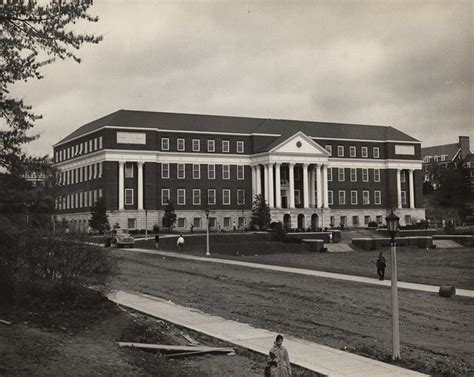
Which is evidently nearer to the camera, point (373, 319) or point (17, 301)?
point (17, 301)

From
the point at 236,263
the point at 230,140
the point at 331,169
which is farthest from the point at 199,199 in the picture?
the point at 236,263

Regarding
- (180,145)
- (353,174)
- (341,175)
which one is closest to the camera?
(180,145)

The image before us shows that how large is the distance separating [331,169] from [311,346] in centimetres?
9185

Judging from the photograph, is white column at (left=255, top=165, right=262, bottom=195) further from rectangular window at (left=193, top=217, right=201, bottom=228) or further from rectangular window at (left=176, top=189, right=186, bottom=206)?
rectangular window at (left=176, top=189, right=186, bottom=206)

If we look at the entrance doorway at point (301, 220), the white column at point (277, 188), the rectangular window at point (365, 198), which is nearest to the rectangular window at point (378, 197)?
the rectangular window at point (365, 198)

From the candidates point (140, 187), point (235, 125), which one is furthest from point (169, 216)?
point (235, 125)

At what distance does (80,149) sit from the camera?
96812 mm

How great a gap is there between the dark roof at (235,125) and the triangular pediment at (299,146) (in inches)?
147

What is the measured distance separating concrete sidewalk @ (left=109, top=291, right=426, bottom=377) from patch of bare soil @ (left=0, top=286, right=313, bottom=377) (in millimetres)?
523

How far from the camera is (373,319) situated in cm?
2212

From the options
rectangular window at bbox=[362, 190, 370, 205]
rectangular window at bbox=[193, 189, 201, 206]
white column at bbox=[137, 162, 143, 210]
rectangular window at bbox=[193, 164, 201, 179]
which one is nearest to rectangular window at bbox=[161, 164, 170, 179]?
white column at bbox=[137, 162, 143, 210]

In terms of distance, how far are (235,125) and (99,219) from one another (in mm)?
32407

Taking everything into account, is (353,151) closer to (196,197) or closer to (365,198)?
(365,198)

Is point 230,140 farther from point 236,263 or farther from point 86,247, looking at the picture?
point 86,247
